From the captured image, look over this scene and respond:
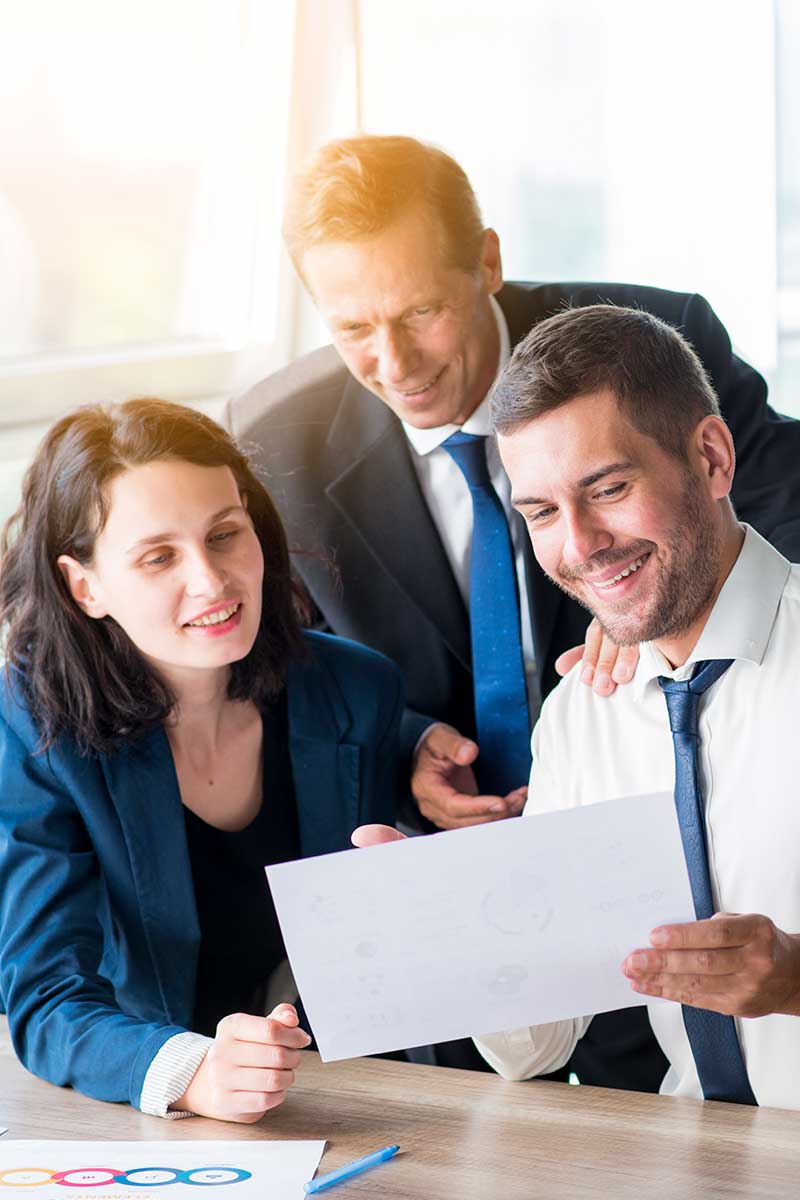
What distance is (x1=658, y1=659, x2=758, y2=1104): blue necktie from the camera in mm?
1602

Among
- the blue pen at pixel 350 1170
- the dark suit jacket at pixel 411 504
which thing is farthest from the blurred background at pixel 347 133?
the blue pen at pixel 350 1170

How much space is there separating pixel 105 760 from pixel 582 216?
288 cm

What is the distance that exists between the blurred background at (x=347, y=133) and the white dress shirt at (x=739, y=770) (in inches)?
79.8

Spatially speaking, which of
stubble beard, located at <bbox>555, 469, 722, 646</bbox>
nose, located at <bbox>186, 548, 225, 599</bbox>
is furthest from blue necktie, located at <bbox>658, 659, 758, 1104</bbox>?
nose, located at <bbox>186, 548, 225, 599</bbox>

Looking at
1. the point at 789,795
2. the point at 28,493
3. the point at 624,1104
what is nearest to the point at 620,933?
the point at 624,1104

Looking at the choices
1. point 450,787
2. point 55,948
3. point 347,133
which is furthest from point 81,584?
point 347,133

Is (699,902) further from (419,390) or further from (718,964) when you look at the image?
(419,390)

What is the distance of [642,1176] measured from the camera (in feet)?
4.31

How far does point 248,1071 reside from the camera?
148 cm

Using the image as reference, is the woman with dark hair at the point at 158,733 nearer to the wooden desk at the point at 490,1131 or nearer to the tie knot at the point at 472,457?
the wooden desk at the point at 490,1131

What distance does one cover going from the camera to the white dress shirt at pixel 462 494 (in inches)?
102

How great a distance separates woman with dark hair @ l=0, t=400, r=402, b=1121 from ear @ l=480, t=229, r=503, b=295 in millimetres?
717

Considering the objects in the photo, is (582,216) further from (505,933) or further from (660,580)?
(505,933)

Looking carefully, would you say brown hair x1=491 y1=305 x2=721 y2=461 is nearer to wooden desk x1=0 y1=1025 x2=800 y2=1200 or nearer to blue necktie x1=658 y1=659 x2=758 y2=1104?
blue necktie x1=658 y1=659 x2=758 y2=1104
